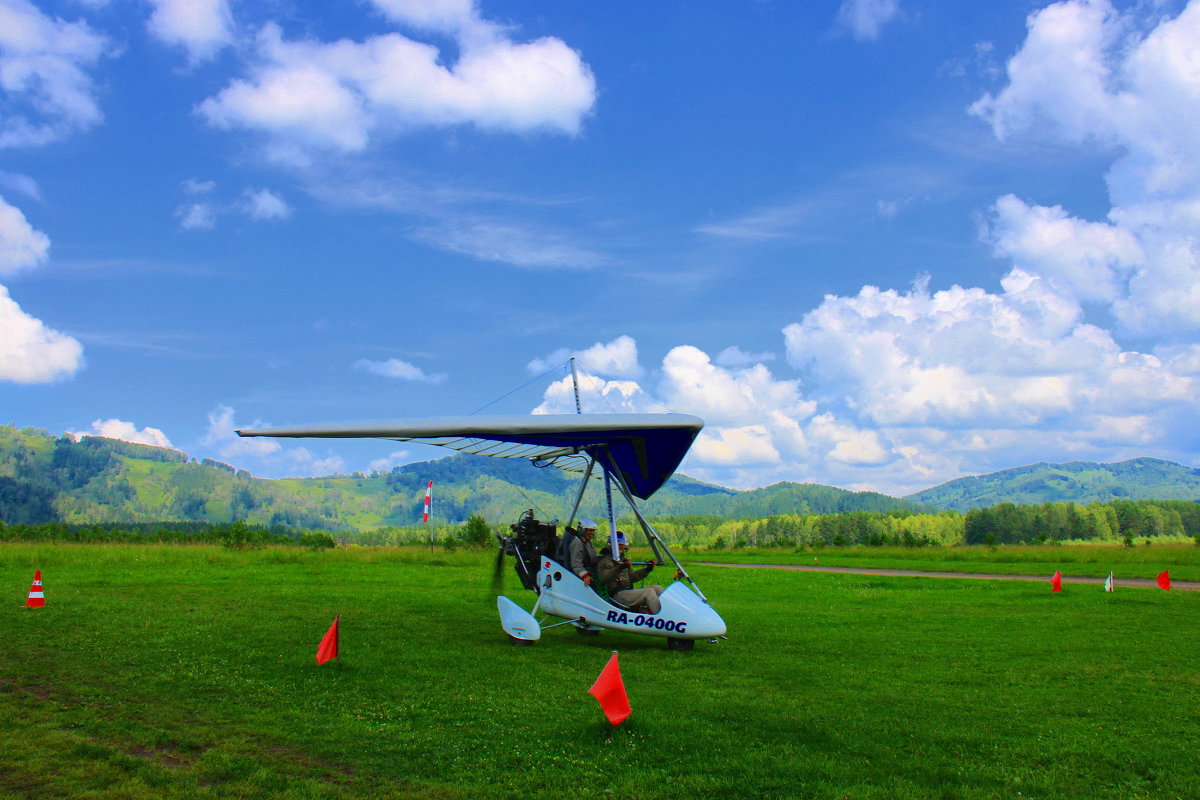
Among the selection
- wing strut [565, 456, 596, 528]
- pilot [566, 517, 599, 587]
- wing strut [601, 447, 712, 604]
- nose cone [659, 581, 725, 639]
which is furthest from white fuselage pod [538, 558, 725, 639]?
wing strut [565, 456, 596, 528]

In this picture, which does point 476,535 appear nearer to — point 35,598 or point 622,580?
point 35,598

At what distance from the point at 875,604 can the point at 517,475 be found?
1109 cm

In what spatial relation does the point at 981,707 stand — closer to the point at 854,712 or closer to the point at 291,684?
the point at 854,712

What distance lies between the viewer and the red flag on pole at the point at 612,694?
22.9ft

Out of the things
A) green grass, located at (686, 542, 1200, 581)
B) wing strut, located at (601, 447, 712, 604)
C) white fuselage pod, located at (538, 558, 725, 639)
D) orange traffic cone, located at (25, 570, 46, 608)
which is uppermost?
wing strut, located at (601, 447, 712, 604)

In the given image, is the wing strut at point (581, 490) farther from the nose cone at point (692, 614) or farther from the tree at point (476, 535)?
the tree at point (476, 535)

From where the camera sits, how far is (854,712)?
26.1 ft

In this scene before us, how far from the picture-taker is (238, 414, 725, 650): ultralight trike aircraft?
1142cm

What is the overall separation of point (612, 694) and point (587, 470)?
7.00 metres

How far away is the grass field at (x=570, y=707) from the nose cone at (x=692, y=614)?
423mm

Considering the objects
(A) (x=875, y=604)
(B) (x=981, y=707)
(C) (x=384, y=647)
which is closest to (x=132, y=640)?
(C) (x=384, y=647)

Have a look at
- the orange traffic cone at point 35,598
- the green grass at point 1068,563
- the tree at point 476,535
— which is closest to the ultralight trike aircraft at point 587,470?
the orange traffic cone at point 35,598

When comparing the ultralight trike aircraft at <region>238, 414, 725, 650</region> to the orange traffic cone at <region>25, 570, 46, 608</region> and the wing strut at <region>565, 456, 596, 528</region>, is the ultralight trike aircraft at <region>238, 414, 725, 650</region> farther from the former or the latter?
the orange traffic cone at <region>25, 570, 46, 608</region>

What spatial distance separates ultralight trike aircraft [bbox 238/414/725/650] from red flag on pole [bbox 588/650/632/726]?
463 cm
